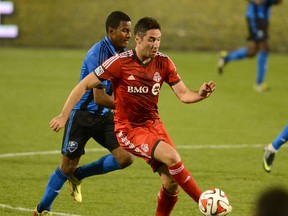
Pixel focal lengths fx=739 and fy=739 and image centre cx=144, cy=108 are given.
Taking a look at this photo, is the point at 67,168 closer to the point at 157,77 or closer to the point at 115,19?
the point at 157,77

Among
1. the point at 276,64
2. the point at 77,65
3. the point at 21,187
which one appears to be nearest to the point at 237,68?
the point at 276,64

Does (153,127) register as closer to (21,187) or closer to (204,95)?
(204,95)

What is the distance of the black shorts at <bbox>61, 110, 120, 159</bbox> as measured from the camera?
6695 millimetres

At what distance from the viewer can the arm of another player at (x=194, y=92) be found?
5914mm

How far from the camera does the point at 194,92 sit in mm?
6230

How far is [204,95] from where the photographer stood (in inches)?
237

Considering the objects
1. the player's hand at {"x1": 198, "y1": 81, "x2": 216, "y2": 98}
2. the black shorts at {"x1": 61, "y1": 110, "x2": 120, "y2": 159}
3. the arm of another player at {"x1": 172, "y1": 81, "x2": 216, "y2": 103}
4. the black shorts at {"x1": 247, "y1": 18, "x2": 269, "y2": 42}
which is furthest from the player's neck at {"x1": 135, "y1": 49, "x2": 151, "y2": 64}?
the black shorts at {"x1": 247, "y1": 18, "x2": 269, "y2": 42}

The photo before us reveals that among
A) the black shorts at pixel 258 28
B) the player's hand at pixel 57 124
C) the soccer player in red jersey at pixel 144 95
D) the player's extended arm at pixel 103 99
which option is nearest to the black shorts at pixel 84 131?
the player's extended arm at pixel 103 99

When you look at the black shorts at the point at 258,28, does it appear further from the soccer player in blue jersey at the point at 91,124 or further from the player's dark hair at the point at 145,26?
the player's dark hair at the point at 145,26

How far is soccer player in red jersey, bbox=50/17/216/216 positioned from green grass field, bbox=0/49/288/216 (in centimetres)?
98

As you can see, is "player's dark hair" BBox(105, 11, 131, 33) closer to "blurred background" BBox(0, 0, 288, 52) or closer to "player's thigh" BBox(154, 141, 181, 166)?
"player's thigh" BBox(154, 141, 181, 166)

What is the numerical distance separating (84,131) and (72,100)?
36.9 inches

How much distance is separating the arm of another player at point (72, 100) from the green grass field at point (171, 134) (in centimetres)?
142

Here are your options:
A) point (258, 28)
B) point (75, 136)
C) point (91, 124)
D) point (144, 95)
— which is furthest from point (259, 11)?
point (144, 95)
